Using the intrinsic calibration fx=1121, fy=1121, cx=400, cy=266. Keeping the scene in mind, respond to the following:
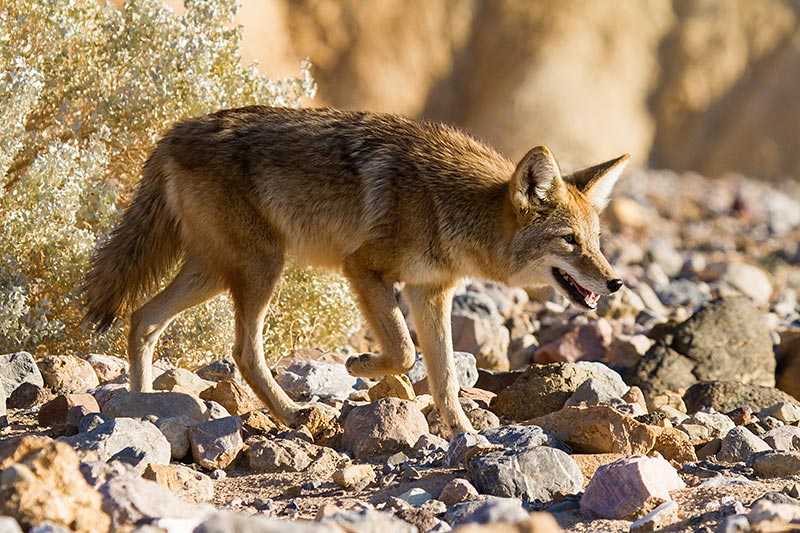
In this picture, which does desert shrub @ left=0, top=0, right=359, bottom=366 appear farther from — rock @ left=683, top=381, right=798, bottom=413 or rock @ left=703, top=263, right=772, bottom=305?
rock @ left=703, top=263, right=772, bottom=305

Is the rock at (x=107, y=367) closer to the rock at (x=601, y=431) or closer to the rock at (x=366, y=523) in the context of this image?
the rock at (x=601, y=431)

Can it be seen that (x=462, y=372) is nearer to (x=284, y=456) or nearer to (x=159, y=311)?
(x=159, y=311)

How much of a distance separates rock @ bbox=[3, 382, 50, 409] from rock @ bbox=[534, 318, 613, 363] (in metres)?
4.19

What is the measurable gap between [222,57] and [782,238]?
15435 mm

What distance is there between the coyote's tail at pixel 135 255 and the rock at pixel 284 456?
63.0 inches

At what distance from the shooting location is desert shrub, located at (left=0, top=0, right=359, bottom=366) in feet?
23.7

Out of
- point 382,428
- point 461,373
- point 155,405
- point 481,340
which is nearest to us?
point 382,428

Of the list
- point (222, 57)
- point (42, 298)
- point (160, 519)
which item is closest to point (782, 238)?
point (222, 57)

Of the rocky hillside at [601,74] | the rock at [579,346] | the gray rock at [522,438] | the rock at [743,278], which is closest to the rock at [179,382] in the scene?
the gray rock at [522,438]

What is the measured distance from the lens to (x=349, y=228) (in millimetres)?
6316

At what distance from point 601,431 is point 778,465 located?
2.80 ft

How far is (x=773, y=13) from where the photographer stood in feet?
119

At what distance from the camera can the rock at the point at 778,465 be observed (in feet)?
17.6

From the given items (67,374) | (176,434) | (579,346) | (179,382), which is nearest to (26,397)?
(67,374)
